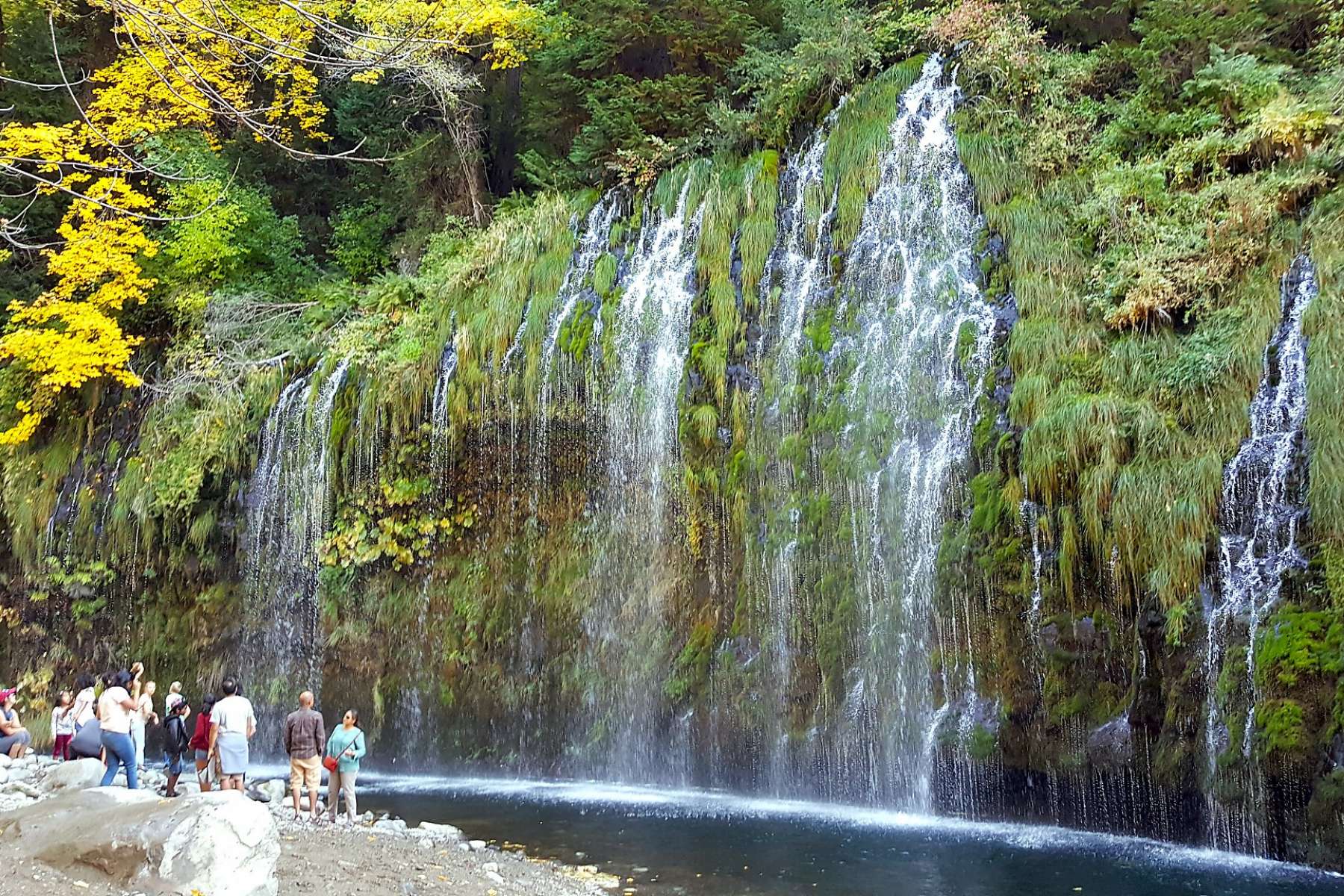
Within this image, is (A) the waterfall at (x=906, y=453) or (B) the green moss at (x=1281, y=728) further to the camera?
(A) the waterfall at (x=906, y=453)

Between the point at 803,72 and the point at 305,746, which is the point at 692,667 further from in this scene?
the point at 803,72

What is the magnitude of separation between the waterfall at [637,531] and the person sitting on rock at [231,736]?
15.5 feet

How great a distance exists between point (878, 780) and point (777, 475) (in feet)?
11.6

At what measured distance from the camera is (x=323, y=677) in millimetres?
14539

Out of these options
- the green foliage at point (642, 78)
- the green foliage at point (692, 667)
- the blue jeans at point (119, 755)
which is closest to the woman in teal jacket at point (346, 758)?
the blue jeans at point (119, 755)

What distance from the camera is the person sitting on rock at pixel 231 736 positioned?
865 cm

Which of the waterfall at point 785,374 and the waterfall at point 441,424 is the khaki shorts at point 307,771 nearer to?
the waterfall at point 785,374

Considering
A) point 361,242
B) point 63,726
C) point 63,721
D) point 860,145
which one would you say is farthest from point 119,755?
point 361,242

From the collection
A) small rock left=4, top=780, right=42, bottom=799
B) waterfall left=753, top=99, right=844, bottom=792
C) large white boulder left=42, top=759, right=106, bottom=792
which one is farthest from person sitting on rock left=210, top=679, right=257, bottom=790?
waterfall left=753, top=99, right=844, bottom=792

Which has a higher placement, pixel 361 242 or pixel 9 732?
pixel 361 242

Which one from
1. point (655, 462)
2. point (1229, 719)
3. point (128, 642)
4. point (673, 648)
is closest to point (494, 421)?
point (655, 462)

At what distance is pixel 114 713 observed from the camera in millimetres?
9055

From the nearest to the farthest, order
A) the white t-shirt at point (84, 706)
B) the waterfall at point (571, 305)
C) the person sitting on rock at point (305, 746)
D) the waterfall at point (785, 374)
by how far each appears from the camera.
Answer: the person sitting on rock at point (305, 746) < the white t-shirt at point (84, 706) < the waterfall at point (785, 374) < the waterfall at point (571, 305)

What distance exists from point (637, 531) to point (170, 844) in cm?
754
